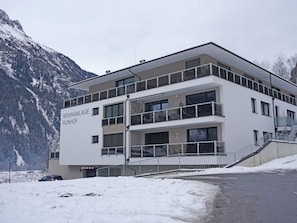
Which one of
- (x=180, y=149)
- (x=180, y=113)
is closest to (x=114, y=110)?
(x=180, y=113)

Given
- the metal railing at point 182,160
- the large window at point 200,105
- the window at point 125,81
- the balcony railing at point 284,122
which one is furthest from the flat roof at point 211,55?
the metal railing at point 182,160

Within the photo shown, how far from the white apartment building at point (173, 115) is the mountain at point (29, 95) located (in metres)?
46.5

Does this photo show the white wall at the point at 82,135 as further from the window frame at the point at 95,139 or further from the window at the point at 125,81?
the window at the point at 125,81

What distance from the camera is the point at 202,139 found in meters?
24.9

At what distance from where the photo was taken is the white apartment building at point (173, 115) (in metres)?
23.6

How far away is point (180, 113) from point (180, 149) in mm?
2640

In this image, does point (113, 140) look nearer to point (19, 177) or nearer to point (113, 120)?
point (113, 120)

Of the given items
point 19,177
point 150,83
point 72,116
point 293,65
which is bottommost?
point 19,177

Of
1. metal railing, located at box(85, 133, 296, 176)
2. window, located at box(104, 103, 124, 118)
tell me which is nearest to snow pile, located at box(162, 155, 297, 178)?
metal railing, located at box(85, 133, 296, 176)

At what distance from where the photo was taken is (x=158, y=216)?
6551mm

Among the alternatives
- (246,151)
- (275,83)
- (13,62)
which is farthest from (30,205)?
(13,62)

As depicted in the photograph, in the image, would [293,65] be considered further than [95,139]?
Yes

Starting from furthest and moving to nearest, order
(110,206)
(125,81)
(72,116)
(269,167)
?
(72,116) < (125,81) < (269,167) < (110,206)

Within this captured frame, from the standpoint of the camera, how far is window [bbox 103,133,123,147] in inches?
1155
